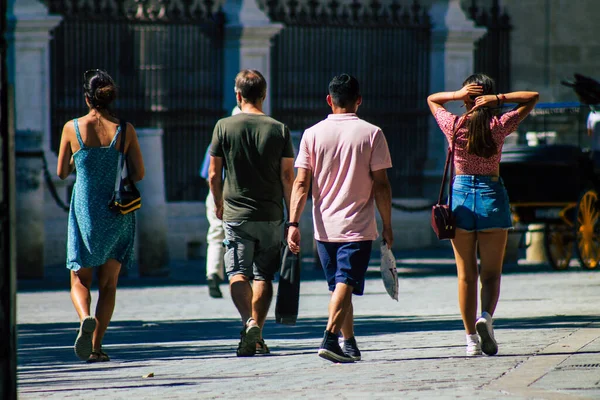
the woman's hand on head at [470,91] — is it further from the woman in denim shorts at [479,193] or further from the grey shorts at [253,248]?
the grey shorts at [253,248]

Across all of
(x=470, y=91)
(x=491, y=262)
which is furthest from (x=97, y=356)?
(x=470, y=91)

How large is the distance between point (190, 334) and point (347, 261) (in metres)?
2.19

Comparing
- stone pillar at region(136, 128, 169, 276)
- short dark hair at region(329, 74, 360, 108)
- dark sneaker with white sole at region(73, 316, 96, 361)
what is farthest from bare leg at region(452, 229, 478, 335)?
stone pillar at region(136, 128, 169, 276)

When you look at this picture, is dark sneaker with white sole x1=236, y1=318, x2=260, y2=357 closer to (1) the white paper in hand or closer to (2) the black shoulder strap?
(1) the white paper in hand

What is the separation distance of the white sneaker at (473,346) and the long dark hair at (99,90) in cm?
263

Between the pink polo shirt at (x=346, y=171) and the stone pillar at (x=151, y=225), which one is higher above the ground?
the pink polo shirt at (x=346, y=171)

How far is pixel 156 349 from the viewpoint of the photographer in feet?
29.6

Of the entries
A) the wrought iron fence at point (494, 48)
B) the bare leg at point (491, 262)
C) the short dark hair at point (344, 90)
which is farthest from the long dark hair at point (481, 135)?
the wrought iron fence at point (494, 48)

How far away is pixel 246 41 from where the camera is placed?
18.8 meters

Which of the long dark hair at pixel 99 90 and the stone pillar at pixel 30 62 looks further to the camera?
the stone pillar at pixel 30 62

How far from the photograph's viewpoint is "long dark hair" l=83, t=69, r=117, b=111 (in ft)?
28.1

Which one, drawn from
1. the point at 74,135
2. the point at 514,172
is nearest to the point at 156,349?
the point at 74,135

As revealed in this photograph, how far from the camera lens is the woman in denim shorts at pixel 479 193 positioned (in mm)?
8328

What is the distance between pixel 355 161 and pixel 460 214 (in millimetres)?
743
